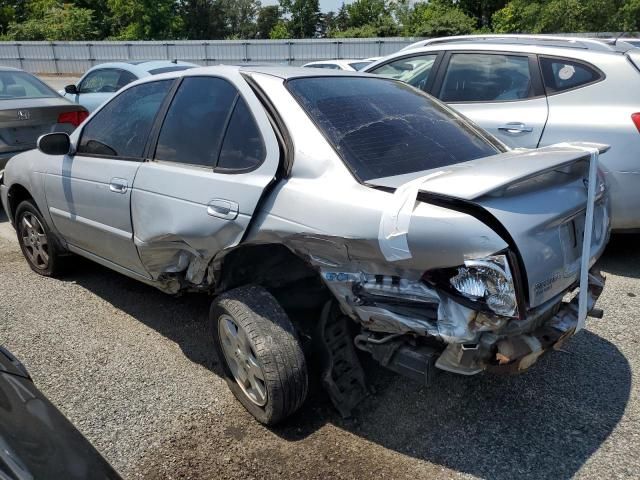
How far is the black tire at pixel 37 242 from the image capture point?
15.1ft

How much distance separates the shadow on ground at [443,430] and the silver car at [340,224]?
164 millimetres

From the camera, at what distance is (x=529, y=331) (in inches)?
94.7

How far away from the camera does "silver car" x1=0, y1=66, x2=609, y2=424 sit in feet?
7.25

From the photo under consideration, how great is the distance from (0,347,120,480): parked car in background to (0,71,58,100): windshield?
20.8 ft

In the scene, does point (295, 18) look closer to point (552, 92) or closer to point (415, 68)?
point (415, 68)

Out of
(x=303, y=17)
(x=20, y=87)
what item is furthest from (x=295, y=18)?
(x=20, y=87)

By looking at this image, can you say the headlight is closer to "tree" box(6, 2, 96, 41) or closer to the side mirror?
the side mirror

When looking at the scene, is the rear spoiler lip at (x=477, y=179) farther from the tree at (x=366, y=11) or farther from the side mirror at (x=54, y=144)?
the tree at (x=366, y=11)

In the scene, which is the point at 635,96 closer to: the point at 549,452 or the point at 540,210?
the point at 540,210

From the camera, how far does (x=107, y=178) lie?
3.67m

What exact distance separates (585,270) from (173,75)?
8.74 feet

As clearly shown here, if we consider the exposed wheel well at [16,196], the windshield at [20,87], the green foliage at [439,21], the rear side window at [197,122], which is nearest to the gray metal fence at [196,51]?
the green foliage at [439,21]

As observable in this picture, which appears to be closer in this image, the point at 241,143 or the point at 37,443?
the point at 37,443

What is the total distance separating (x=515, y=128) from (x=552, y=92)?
17.0 inches
